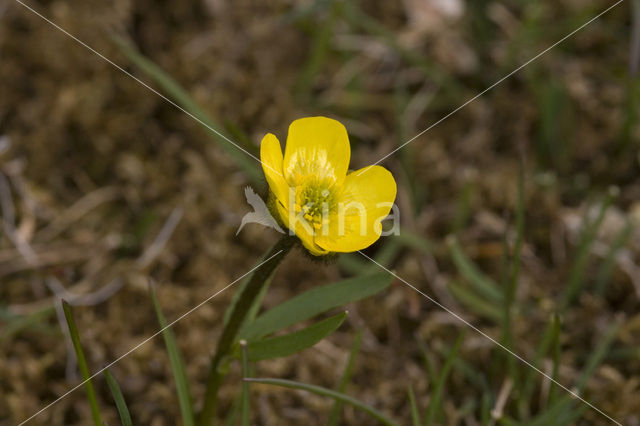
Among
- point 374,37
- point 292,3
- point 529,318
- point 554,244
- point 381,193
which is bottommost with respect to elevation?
point 529,318

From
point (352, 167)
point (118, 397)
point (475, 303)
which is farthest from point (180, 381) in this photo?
point (352, 167)

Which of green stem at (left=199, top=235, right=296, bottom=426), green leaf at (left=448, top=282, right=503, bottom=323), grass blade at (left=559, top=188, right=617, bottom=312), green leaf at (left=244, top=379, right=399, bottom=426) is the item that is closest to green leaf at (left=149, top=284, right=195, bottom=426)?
green stem at (left=199, top=235, right=296, bottom=426)

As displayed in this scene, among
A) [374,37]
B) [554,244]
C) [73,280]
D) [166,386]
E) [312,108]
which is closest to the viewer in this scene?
[166,386]

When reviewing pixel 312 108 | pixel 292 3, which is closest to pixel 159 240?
pixel 312 108

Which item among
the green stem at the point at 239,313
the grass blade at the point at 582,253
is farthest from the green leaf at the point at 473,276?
the green stem at the point at 239,313

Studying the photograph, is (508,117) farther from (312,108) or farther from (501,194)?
(312,108)
